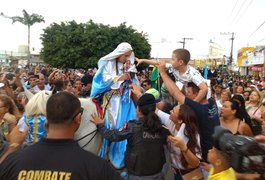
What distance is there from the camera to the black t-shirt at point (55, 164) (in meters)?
1.80

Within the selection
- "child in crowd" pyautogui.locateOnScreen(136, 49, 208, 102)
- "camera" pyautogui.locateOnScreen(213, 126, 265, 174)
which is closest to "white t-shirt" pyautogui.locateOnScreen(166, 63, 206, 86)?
"child in crowd" pyautogui.locateOnScreen(136, 49, 208, 102)

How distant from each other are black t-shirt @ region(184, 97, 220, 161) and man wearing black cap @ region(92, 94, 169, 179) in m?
0.53

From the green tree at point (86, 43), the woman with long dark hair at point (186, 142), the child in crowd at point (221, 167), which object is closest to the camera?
the child in crowd at point (221, 167)

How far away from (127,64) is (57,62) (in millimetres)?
32043

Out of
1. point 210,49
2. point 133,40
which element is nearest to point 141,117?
point 133,40

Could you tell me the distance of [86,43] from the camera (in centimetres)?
3316

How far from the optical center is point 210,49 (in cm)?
10531

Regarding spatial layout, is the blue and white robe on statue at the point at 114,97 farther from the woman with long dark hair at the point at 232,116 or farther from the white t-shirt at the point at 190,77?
the woman with long dark hair at the point at 232,116

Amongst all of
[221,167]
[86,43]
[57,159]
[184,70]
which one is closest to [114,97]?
[184,70]

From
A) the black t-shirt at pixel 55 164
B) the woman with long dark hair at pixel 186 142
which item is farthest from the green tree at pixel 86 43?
the black t-shirt at pixel 55 164

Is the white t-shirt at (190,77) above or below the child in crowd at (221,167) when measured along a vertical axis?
above

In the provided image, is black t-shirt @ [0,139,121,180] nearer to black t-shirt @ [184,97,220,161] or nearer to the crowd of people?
the crowd of people

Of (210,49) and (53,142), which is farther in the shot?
(210,49)

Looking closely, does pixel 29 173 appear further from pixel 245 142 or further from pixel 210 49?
pixel 210 49
